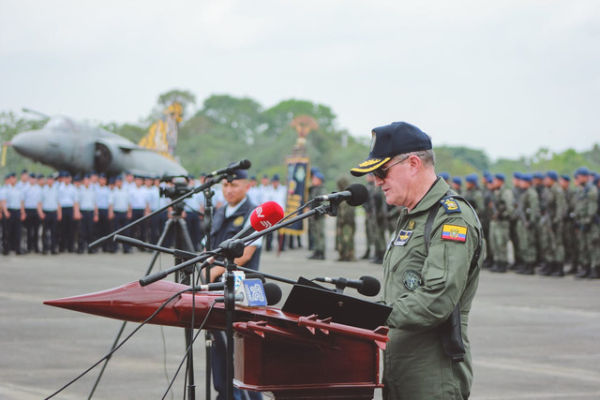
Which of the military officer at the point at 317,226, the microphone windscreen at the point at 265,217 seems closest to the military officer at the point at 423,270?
the microphone windscreen at the point at 265,217

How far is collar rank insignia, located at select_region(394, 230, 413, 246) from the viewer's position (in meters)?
3.17

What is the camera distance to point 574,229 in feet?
56.5

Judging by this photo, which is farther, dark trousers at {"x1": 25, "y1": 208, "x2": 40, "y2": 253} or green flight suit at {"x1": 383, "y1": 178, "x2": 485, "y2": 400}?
dark trousers at {"x1": 25, "y1": 208, "x2": 40, "y2": 253}

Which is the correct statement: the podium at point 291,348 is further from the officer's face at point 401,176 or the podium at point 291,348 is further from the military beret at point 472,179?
the military beret at point 472,179

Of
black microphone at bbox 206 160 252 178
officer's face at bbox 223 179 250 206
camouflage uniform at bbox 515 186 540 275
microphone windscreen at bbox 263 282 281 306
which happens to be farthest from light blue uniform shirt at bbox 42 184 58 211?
microphone windscreen at bbox 263 282 281 306

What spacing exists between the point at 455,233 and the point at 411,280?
28cm

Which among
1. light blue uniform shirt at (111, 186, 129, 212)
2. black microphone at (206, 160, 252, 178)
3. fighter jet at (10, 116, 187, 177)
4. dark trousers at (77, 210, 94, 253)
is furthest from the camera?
fighter jet at (10, 116, 187, 177)

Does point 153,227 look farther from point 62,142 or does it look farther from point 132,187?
point 62,142

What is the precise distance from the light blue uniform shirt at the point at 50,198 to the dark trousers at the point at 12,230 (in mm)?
821

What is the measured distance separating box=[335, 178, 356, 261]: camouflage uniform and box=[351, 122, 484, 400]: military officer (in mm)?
A: 16097

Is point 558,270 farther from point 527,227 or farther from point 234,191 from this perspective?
point 234,191

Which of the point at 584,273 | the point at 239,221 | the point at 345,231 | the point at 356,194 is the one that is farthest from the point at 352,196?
the point at 345,231

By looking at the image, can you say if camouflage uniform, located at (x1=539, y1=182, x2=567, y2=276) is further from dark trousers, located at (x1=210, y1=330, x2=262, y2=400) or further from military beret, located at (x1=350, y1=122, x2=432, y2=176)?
military beret, located at (x1=350, y1=122, x2=432, y2=176)

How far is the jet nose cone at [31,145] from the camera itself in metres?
26.4
